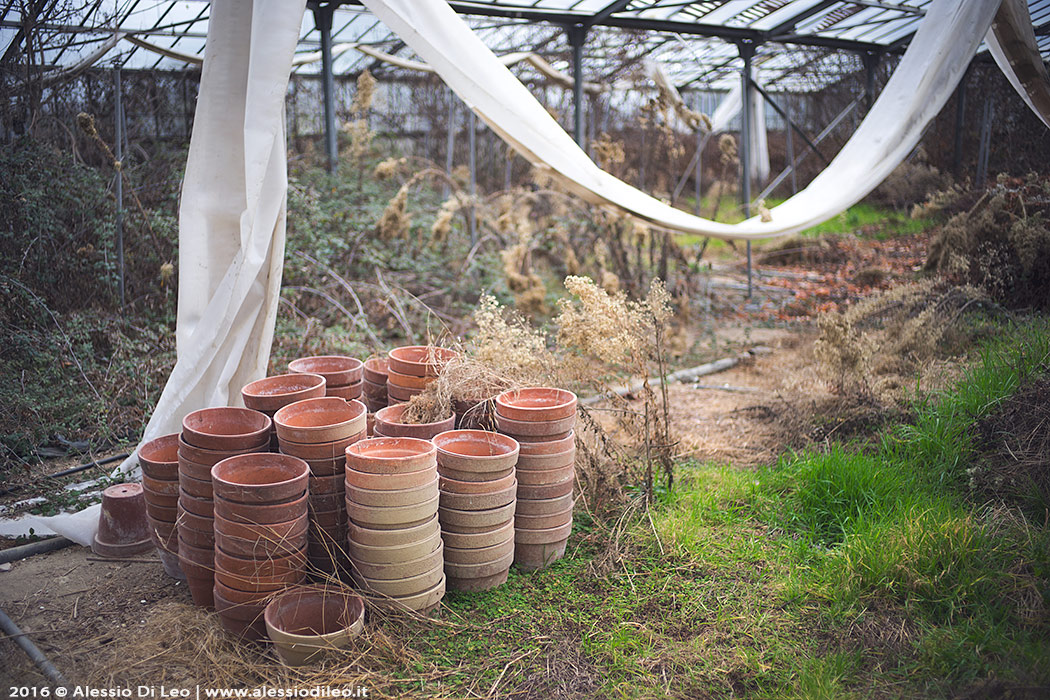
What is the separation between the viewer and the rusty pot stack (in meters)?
3.25

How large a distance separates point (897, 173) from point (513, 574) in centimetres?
1022

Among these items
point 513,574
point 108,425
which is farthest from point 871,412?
point 108,425

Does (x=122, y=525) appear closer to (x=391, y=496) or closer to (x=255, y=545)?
(x=255, y=545)

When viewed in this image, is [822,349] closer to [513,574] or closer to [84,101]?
[513,574]

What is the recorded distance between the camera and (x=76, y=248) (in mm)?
4633

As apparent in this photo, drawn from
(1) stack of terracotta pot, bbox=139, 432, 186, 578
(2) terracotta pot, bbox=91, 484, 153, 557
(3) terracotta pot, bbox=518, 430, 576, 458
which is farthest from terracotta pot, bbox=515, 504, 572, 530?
(2) terracotta pot, bbox=91, 484, 153, 557

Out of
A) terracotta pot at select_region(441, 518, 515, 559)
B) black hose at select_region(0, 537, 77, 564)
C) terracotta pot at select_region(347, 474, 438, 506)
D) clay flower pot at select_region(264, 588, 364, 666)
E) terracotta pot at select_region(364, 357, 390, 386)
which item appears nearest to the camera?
A: clay flower pot at select_region(264, 588, 364, 666)

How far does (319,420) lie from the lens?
8.71 feet

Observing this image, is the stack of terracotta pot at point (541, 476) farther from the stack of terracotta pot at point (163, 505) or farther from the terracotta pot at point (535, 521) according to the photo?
→ the stack of terracotta pot at point (163, 505)

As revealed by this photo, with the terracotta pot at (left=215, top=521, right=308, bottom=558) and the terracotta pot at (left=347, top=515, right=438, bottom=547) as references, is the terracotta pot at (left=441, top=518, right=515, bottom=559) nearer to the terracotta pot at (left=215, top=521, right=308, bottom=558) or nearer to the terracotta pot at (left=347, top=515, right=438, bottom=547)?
the terracotta pot at (left=347, top=515, right=438, bottom=547)

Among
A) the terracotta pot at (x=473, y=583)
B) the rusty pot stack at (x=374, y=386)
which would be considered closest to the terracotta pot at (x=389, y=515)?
the terracotta pot at (x=473, y=583)

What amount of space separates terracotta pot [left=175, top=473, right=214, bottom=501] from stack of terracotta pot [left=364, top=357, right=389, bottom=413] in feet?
3.20

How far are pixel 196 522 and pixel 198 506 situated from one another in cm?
5

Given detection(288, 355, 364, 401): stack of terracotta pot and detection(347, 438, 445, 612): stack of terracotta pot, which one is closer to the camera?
detection(347, 438, 445, 612): stack of terracotta pot
